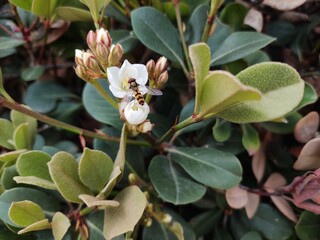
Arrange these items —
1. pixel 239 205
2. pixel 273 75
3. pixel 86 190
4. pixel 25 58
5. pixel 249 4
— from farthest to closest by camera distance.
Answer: pixel 25 58
pixel 249 4
pixel 239 205
pixel 86 190
pixel 273 75

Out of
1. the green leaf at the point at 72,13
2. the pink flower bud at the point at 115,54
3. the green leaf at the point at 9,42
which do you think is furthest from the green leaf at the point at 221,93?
the green leaf at the point at 9,42

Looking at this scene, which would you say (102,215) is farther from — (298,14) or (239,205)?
(298,14)

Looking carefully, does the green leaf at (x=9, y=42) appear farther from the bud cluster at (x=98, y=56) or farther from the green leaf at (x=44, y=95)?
the bud cluster at (x=98, y=56)

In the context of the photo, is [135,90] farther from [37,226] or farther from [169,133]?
[37,226]

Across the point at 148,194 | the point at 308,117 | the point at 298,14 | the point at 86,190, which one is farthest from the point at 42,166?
the point at 298,14

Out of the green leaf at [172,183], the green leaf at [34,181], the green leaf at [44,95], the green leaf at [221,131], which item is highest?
the green leaf at [34,181]

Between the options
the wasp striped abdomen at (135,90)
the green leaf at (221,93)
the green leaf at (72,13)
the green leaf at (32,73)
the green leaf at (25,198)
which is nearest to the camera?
the green leaf at (221,93)

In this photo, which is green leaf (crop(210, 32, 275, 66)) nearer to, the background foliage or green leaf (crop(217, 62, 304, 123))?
the background foliage
